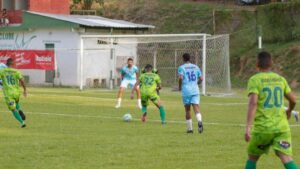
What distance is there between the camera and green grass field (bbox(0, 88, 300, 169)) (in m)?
13.4

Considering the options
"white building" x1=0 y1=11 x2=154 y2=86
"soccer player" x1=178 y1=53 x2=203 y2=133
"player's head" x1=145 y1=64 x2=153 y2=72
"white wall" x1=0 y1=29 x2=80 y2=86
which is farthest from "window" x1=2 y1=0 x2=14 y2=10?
"soccer player" x1=178 y1=53 x2=203 y2=133

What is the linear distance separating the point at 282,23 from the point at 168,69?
9622 mm

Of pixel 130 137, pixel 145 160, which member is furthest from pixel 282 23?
pixel 145 160

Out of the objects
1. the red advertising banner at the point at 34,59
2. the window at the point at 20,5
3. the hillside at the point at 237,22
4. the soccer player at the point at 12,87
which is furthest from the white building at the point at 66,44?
the soccer player at the point at 12,87

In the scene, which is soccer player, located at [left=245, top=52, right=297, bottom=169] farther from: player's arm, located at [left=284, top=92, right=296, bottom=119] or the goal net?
the goal net

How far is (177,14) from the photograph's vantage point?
210ft

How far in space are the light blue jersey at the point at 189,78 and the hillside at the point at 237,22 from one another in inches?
1172

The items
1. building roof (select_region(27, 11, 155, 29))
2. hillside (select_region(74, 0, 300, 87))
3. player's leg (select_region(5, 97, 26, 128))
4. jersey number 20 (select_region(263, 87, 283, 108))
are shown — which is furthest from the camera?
hillside (select_region(74, 0, 300, 87))

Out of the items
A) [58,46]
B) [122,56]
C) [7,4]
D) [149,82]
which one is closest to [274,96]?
[149,82]

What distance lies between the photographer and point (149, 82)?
2202 centimetres

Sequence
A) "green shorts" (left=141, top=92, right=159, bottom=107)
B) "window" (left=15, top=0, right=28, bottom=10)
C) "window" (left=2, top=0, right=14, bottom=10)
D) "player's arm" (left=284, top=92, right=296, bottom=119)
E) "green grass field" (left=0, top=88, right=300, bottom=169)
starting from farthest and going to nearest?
"window" (left=2, top=0, right=14, bottom=10), "window" (left=15, top=0, right=28, bottom=10), "green shorts" (left=141, top=92, right=159, bottom=107), "green grass field" (left=0, top=88, right=300, bottom=169), "player's arm" (left=284, top=92, right=296, bottom=119)

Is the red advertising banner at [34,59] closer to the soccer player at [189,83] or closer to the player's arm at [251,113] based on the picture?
the soccer player at [189,83]

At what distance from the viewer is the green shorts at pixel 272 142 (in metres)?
10.3

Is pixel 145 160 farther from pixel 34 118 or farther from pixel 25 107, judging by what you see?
pixel 25 107
